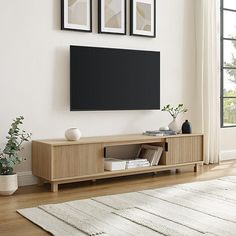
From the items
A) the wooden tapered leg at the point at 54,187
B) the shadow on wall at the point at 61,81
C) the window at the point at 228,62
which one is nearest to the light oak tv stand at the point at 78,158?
the wooden tapered leg at the point at 54,187

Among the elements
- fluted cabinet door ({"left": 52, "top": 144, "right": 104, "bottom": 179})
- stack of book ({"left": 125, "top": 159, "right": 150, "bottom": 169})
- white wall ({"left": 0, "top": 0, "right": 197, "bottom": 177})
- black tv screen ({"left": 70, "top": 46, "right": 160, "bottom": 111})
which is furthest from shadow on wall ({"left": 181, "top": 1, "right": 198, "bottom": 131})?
fluted cabinet door ({"left": 52, "top": 144, "right": 104, "bottom": 179})

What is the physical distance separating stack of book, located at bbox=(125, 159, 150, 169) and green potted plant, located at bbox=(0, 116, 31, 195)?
1.17 metres

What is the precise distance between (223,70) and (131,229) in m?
4.06

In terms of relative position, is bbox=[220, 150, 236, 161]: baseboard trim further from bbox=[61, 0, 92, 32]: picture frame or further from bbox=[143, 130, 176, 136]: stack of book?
bbox=[61, 0, 92, 32]: picture frame

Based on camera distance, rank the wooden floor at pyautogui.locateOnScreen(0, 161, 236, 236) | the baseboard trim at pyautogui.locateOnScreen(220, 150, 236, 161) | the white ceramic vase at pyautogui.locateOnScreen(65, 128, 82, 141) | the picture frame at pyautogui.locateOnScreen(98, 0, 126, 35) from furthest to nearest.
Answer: the baseboard trim at pyautogui.locateOnScreen(220, 150, 236, 161) → the picture frame at pyautogui.locateOnScreen(98, 0, 126, 35) → the white ceramic vase at pyautogui.locateOnScreen(65, 128, 82, 141) → the wooden floor at pyautogui.locateOnScreen(0, 161, 236, 236)

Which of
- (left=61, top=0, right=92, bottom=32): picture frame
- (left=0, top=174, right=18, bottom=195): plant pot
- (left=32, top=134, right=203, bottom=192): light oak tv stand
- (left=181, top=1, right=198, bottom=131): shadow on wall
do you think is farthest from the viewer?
(left=181, top=1, right=198, bottom=131): shadow on wall

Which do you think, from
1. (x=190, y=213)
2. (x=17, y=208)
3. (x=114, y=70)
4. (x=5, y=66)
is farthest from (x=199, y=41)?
(x=17, y=208)

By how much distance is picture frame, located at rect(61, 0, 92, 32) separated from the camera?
188 inches

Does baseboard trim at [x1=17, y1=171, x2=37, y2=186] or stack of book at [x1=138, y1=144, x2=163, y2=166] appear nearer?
baseboard trim at [x1=17, y1=171, x2=37, y2=186]

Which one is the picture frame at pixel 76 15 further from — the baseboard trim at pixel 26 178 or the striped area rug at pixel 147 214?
the striped area rug at pixel 147 214

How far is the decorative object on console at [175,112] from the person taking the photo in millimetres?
5348

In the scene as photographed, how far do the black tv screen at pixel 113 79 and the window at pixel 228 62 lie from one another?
58.2 inches

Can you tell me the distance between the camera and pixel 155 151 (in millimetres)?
5078

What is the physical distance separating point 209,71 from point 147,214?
3.04 metres
